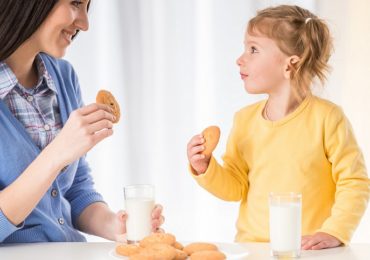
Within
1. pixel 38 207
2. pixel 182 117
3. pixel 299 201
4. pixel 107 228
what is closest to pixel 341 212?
pixel 299 201

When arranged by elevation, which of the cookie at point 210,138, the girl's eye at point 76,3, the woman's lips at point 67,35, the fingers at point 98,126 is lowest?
the cookie at point 210,138

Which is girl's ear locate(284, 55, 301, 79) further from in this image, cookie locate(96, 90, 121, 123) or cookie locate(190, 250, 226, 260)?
cookie locate(190, 250, 226, 260)

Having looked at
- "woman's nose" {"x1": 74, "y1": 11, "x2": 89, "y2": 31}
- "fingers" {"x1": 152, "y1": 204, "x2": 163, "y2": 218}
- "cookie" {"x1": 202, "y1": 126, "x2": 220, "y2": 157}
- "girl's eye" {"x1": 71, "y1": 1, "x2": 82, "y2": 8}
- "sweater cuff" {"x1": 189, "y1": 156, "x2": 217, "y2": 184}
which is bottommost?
"fingers" {"x1": 152, "y1": 204, "x2": 163, "y2": 218}

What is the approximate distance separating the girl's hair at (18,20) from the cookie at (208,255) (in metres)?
0.71

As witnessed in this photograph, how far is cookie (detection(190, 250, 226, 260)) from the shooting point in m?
1.42

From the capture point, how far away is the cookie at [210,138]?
1.75 m

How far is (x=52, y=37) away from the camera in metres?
1.78

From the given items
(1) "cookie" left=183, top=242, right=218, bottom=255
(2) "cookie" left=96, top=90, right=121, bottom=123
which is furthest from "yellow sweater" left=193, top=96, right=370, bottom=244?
(1) "cookie" left=183, top=242, right=218, bottom=255

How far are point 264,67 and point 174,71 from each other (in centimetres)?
137

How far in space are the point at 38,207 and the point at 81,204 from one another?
21 cm

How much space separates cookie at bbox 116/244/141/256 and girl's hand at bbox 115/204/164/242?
0.53 ft

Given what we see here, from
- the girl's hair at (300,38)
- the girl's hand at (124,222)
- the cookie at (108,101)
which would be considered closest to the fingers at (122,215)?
the girl's hand at (124,222)

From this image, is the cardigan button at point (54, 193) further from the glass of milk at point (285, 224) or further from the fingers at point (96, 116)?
the glass of milk at point (285, 224)

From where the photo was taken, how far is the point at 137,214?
63.6 inches
